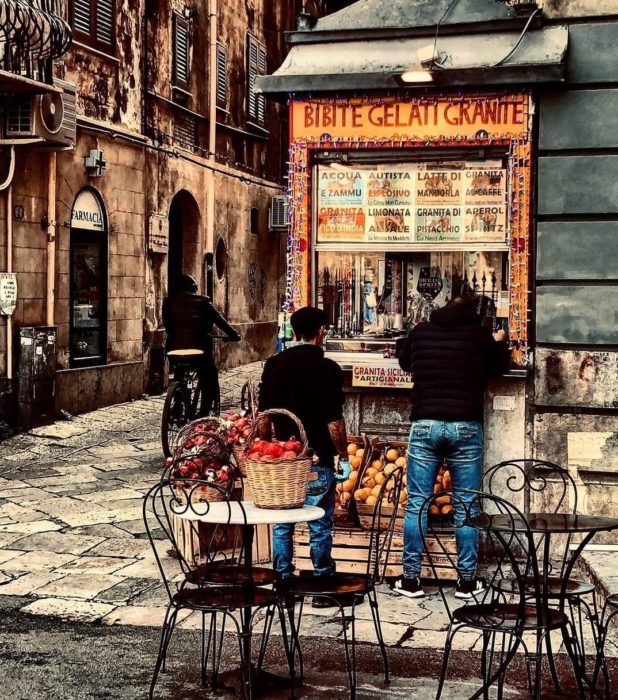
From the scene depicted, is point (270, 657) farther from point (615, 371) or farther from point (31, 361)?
point (31, 361)

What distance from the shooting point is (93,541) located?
8.57 m

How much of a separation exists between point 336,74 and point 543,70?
142 cm

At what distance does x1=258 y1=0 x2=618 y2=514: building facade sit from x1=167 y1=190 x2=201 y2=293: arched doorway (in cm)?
1107

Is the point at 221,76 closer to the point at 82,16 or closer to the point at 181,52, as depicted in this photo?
the point at 181,52

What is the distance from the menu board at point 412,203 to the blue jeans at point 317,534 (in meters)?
2.65

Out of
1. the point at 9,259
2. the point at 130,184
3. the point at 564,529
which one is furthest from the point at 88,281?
the point at 564,529

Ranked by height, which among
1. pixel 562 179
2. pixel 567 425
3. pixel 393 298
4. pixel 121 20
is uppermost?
pixel 121 20

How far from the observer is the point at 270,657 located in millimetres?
6020

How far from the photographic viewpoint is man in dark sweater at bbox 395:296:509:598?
707 cm

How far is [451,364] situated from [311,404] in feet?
3.30

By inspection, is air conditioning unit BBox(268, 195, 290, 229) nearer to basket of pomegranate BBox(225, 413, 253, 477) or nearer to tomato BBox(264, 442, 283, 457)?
basket of pomegranate BBox(225, 413, 253, 477)

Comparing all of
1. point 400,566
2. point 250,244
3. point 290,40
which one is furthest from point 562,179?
point 250,244

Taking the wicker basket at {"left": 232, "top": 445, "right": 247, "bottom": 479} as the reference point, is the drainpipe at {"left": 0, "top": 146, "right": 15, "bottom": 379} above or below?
above

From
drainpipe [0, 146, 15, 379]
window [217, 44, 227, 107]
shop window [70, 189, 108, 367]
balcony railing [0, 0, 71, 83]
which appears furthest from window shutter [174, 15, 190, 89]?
drainpipe [0, 146, 15, 379]
